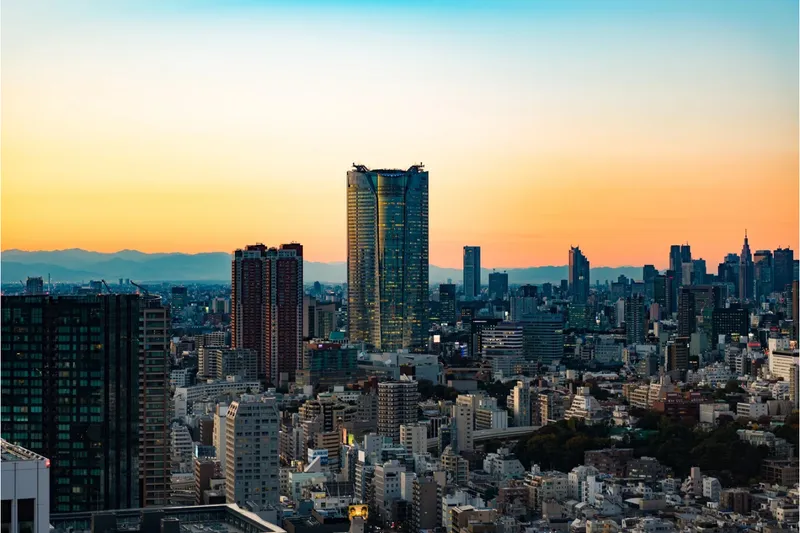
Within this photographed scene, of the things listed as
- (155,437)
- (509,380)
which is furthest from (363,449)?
(509,380)

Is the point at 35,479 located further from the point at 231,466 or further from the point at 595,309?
the point at 595,309

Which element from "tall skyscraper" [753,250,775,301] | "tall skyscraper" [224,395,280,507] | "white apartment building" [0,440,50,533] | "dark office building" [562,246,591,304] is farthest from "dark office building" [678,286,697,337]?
"white apartment building" [0,440,50,533]

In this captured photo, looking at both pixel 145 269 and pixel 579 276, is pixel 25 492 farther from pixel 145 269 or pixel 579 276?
pixel 579 276

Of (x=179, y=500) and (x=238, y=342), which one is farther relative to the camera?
(x=238, y=342)

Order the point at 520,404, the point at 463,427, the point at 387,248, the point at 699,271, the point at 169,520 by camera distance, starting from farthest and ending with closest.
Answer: the point at 387,248 → the point at 699,271 → the point at 520,404 → the point at 463,427 → the point at 169,520

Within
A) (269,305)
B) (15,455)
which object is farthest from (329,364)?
(15,455)

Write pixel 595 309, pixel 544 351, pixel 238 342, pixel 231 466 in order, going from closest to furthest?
pixel 231 466, pixel 238 342, pixel 544 351, pixel 595 309

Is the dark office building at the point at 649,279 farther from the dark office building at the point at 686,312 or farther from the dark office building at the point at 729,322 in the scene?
the dark office building at the point at 729,322
